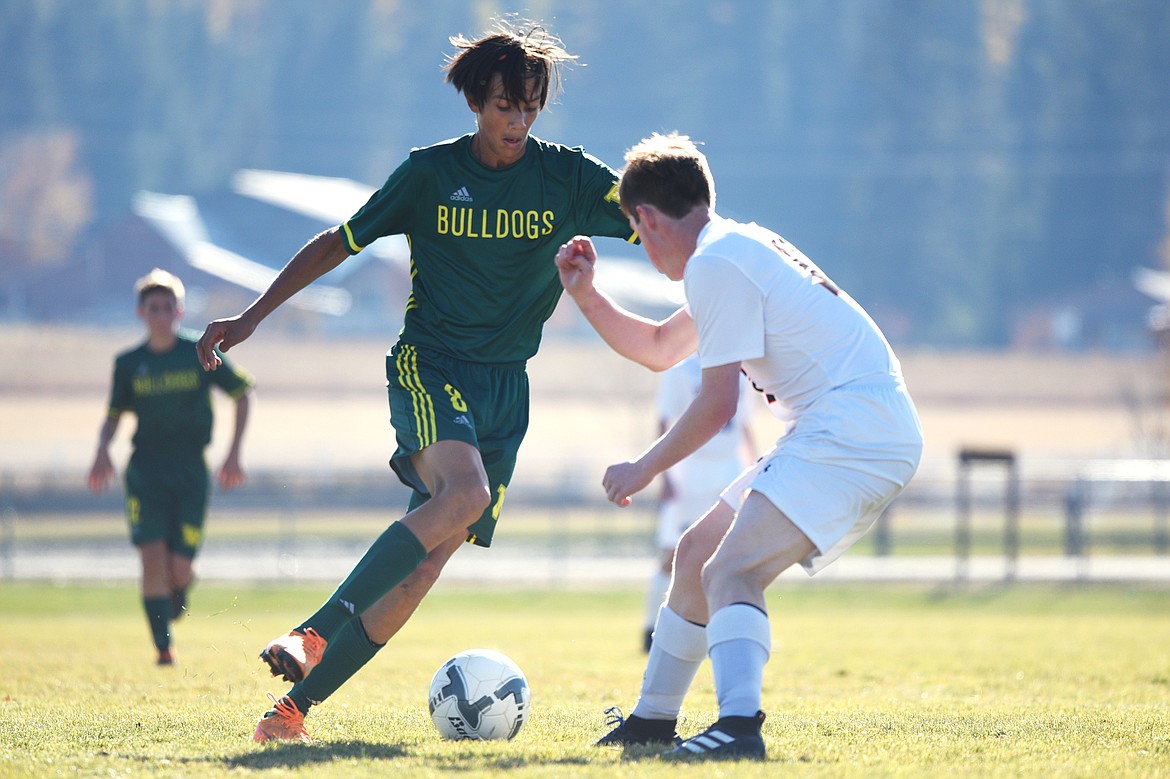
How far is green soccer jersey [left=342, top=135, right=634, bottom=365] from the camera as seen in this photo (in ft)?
18.3

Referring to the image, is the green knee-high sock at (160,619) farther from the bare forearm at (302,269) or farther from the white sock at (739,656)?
the white sock at (739,656)

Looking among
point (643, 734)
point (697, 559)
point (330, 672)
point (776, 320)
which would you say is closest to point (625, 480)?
point (697, 559)

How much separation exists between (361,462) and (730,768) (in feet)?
118

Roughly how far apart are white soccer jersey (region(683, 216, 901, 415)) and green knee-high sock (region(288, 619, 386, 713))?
5.57 ft

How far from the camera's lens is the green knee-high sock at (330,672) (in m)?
5.23

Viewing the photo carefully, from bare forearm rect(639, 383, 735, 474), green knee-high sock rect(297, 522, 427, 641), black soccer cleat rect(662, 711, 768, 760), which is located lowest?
black soccer cleat rect(662, 711, 768, 760)

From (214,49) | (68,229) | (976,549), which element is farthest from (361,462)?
(214,49)

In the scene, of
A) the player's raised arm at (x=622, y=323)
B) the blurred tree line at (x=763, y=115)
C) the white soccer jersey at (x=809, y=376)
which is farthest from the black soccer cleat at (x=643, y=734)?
the blurred tree line at (x=763, y=115)

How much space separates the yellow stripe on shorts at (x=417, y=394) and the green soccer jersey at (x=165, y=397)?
163 inches

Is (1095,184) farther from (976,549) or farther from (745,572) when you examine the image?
(745,572)

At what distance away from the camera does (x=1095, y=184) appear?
83125 millimetres

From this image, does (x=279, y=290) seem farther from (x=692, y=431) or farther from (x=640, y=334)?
(x=692, y=431)

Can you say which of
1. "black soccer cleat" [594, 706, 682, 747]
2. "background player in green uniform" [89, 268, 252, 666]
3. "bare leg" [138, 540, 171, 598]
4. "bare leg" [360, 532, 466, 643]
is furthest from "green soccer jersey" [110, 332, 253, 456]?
"black soccer cleat" [594, 706, 682, 747]

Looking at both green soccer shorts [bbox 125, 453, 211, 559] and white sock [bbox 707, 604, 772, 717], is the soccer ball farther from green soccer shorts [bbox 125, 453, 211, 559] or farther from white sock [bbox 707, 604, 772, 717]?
green soccer shorts [bbox 125, 453, 211, 559]
